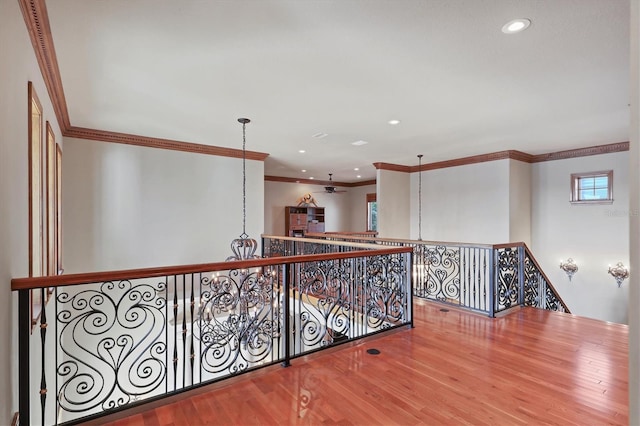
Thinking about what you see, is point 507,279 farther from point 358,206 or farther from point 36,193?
point 358,206

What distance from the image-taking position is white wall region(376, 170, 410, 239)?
8680mm

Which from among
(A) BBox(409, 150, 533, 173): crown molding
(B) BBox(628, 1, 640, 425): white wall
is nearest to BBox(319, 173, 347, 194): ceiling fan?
(A) BBox(409, 150, 533, 173): crown molding

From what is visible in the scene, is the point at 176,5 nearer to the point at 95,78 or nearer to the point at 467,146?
the point at 95,78

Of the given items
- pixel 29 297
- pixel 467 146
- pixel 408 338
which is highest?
pixel 467 146

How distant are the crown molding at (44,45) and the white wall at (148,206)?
156cm

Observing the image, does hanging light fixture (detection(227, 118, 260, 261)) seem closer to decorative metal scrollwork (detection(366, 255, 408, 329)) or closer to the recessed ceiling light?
decorative metal scrollwork (detection(366, 255, 408, 329))

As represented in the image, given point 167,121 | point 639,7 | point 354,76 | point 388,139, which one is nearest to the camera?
point 639,7

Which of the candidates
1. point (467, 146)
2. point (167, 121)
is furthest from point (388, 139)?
point (167, 121)

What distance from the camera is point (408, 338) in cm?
368

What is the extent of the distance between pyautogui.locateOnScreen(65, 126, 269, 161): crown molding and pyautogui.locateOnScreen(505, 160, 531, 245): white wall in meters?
5.53

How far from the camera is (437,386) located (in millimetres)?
2621

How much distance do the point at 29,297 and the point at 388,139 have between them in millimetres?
5484

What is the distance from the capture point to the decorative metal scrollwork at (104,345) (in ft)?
7.00

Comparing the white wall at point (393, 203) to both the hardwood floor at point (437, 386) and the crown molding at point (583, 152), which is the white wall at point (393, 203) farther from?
the hardwood floor at point (437, 386)
